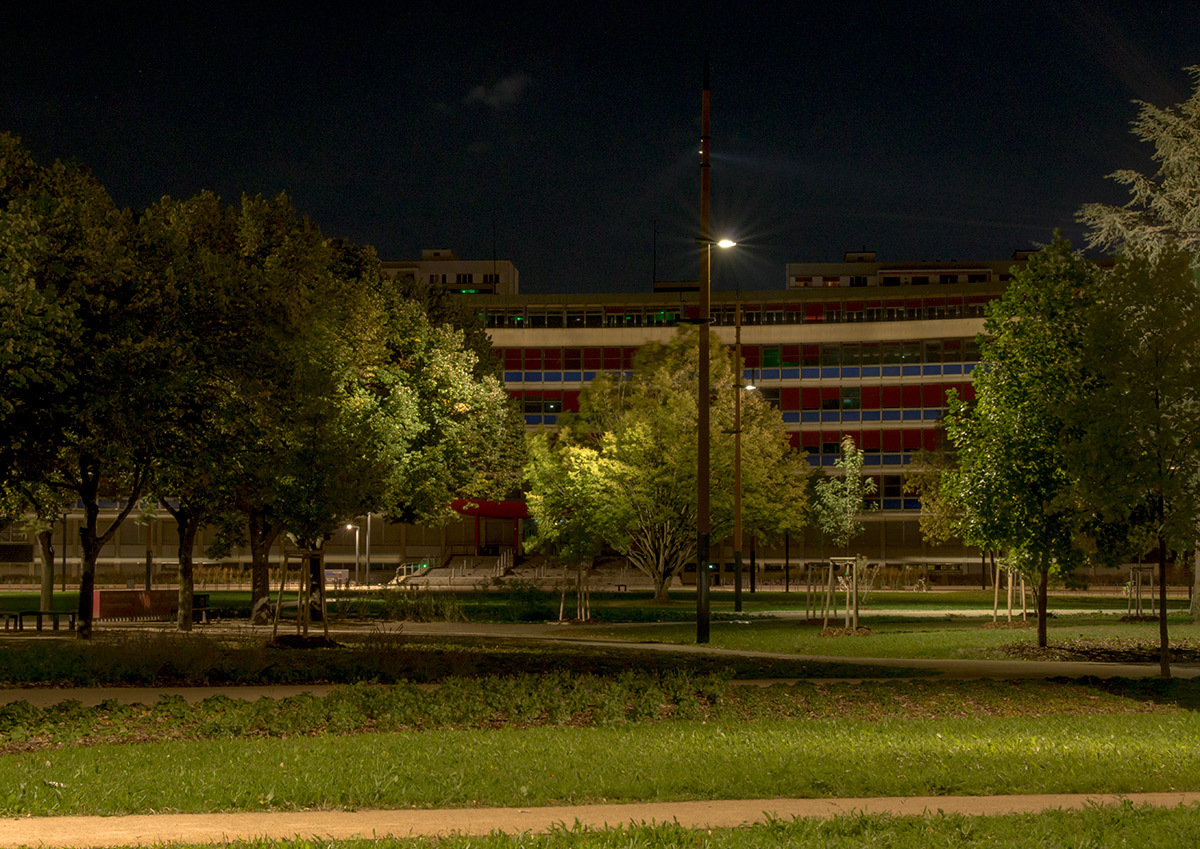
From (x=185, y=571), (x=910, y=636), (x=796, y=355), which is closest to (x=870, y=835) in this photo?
(x=910, y=636)

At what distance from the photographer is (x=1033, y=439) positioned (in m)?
20.1

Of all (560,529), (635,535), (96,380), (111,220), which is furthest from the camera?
(635,535)

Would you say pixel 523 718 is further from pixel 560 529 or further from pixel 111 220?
pixel 560 529

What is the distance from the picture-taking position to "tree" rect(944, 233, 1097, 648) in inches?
781

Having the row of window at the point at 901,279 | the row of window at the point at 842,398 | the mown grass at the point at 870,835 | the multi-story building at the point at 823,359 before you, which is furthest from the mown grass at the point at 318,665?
the row of window at the point at 901,279

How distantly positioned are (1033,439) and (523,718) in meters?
12.2

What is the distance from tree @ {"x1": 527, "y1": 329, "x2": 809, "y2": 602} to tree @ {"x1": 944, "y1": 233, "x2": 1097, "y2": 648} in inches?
670

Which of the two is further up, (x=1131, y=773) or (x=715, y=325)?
(x=715, y=325)

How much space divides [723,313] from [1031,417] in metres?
55.5

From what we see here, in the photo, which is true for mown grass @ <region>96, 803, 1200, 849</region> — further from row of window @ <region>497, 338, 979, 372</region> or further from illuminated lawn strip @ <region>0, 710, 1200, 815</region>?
row of window @ <region>497, 338, 979, 372</region>

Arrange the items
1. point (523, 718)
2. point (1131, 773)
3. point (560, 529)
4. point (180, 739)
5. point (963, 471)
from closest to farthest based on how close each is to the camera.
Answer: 1. point (1131, 773)
2. point (180, 739)
3. point (523, 718)
4. point (963, 471)
5. point (560, 529)

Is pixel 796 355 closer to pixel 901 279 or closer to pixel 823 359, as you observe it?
pixel 823 359

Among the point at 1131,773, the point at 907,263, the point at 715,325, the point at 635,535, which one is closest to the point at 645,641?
the point at 1131,773

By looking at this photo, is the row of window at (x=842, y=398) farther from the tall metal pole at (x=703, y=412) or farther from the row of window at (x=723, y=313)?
the tall metal pole at (x=703, y=412)
